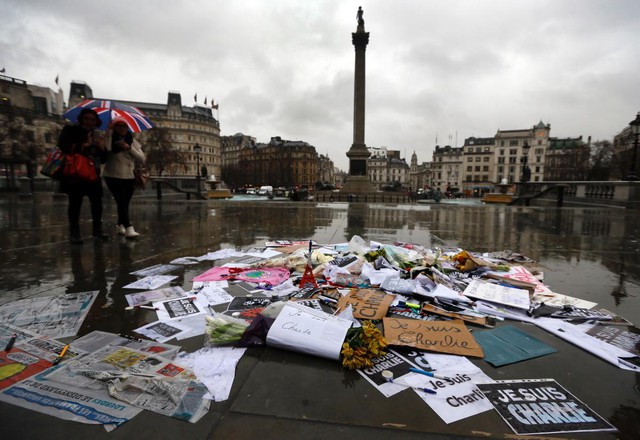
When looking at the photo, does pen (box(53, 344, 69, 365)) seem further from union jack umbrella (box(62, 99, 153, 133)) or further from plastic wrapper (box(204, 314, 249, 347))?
union jack umbrella (box(62, 99, 153, 133))

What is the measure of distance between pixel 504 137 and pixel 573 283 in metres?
115

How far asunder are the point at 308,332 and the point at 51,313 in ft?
7.10

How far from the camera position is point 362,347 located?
2051 millimetres

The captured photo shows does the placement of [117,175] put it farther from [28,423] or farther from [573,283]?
[573,283]

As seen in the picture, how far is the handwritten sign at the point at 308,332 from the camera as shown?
206 centimetres

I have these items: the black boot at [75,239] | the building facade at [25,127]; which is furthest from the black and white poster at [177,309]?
the building facade at [25,127]

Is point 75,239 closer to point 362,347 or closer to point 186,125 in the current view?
point 362,347

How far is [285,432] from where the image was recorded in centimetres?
141

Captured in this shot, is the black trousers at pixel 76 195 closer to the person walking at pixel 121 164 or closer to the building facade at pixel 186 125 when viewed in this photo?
the person walking at pixel 121 164

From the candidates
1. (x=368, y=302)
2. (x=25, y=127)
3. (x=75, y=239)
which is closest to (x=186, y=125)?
→ (x=25, y=127)

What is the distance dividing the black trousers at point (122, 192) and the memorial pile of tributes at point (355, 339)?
120 inches

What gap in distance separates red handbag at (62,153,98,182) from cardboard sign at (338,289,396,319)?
5.19 meters

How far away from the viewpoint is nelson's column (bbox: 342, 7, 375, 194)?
30.8m

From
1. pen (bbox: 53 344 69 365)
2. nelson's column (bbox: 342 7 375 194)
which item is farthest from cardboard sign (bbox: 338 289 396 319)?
nelson's column (bbox: 342 7 375 194)
